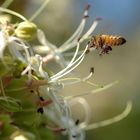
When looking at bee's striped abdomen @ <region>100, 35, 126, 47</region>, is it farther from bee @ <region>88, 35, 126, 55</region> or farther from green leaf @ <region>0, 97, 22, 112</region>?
green leaf @ <region>0, 97, 22, 112</region>

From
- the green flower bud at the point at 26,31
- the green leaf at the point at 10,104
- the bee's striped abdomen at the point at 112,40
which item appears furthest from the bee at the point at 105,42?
the green leaf at the point at 10,104

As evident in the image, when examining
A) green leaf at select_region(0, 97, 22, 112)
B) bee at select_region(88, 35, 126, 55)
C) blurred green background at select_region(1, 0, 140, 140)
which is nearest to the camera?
green leaf at select_region(0, 97, 22, 112)

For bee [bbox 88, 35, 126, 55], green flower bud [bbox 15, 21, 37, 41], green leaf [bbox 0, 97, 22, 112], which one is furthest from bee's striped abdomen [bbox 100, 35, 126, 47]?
green leaf [bbox 0, 97, 22, 112]

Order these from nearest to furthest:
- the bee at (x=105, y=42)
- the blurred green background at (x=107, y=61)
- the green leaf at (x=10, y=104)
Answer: the green leaf at (x=10, y=104) → the bee at (x=105, y=42) → the blurred green background at (x=107, y=61)

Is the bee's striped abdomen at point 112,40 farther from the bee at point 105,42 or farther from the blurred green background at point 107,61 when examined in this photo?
the blurred green background at point 107,61

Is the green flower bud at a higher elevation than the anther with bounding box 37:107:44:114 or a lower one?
higher

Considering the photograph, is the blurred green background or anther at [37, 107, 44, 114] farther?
the blurred green background

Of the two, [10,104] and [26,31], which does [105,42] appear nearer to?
[26,31]

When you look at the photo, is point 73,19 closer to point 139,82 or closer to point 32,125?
point 139,82
